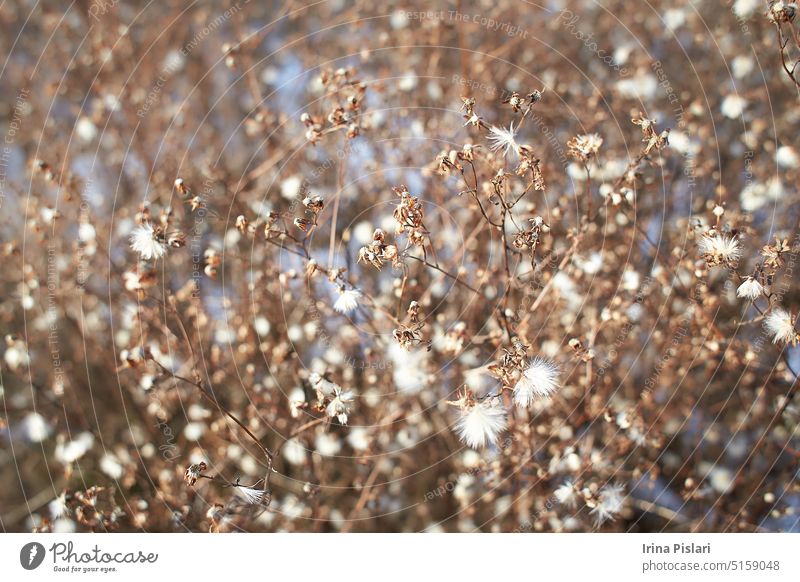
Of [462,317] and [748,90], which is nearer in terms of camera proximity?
[462,317]

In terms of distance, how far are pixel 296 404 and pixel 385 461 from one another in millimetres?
681

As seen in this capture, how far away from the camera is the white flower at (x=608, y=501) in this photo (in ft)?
5.56

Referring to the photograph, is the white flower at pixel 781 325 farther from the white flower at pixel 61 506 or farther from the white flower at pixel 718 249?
the white flower at pixel 61 506

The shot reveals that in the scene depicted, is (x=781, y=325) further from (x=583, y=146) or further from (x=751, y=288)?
(x=583, y=146)

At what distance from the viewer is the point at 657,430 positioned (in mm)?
→ 1961

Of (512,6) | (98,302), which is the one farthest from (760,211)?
(98,302)

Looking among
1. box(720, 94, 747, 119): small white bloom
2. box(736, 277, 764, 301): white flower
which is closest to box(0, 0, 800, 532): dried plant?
box(720, 94, 747, 119): small white bloom

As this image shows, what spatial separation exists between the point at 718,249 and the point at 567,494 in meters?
0.77

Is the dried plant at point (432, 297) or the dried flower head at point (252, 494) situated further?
the dried plant at point (432, 297)

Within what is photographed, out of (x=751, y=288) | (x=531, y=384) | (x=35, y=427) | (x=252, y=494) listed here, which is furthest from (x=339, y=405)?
(x=35, y=427)
